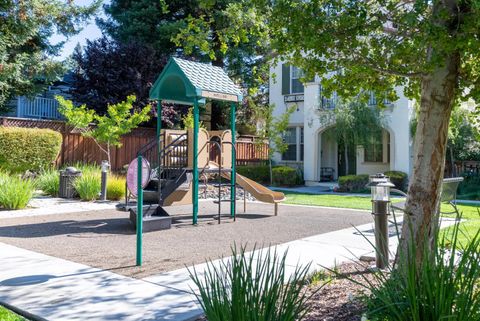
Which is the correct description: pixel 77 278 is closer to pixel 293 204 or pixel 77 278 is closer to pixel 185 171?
pixel 185 171

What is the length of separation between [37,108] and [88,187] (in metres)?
15.9

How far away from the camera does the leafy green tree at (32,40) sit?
19766 millimetres

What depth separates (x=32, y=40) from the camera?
23.1 m

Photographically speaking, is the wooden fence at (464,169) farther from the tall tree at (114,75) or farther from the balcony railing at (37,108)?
the balcony railing at (37,108)

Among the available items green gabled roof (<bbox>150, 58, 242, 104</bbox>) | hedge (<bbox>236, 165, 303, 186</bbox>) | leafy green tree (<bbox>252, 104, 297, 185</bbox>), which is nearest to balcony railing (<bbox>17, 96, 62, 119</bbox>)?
hedge (<bbox>236, 165, 303, 186</bbox>)

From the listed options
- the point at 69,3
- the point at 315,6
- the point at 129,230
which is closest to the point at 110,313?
the point at 315,6

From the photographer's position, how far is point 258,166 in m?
24.2

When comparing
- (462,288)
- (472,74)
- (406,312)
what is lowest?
(406,312)

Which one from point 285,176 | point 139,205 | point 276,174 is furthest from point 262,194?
point 276,174

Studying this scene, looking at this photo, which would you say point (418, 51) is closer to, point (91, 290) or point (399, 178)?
point (91, 290)

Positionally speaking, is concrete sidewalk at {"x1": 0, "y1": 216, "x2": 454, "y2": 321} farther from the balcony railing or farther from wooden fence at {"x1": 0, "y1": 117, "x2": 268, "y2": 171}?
the balcony railing

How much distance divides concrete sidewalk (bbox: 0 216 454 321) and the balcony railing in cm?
2221

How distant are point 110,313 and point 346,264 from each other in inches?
130

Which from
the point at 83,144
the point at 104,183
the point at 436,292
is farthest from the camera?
the point at 83,144
